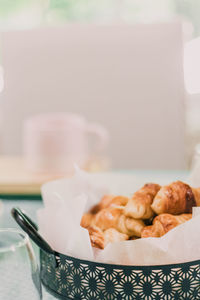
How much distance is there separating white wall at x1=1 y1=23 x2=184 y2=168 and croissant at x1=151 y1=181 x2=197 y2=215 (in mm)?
1048

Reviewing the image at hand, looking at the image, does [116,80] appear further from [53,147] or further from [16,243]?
[16,243]

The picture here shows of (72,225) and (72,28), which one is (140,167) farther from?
(72,225)

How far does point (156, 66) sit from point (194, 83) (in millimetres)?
630

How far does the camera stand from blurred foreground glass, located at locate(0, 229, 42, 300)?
1.22 feet

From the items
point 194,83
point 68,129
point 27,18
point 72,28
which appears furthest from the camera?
point 27,18

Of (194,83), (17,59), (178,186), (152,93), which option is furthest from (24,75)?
(178,186)

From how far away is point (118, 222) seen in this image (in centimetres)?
48

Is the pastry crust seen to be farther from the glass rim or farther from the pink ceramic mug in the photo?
the pink ceramic mug

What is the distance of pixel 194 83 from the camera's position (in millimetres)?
2096

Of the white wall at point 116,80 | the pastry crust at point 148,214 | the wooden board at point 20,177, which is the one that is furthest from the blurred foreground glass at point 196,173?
the white wall at point 116,80

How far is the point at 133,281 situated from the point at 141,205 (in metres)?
0.10

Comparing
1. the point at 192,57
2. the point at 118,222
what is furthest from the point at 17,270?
the point at 192,57

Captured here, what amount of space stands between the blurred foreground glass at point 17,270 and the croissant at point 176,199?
147mm

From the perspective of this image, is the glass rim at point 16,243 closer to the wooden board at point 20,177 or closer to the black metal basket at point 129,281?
the black metal basket at point 129,281
